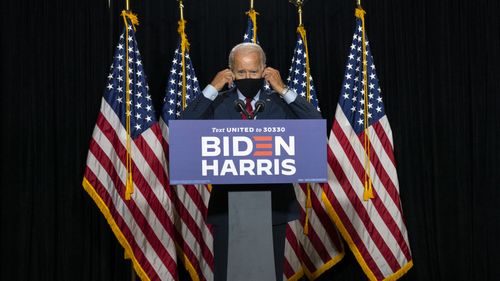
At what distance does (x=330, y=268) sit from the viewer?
14.1 ft

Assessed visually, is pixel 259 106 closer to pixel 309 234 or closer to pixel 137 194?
pixel 137 194

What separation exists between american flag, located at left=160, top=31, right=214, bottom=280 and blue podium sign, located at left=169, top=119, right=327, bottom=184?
1.93 meters

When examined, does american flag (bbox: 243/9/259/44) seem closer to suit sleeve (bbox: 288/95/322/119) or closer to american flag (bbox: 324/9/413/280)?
american flag (bbox: 324/9/413/280)

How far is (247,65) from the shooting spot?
7.97 ft

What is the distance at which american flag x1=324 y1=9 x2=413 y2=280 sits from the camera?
3.79m

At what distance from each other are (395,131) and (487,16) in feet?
3.50

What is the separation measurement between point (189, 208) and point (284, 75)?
45.2 inches

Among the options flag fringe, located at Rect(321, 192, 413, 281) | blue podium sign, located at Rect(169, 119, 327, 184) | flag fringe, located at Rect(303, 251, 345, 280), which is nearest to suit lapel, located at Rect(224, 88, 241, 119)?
blue podium sign, located at Rect(169, 119, 327, 184)

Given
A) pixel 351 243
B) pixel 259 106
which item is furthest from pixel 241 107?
pixel 351 243

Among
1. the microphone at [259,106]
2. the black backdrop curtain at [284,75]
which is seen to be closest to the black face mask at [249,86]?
the microphone at [259,106]

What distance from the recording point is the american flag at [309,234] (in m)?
3.96

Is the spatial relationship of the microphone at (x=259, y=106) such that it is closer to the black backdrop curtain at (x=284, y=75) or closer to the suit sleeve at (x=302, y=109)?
the suit sleeve at (x=302, y=109)

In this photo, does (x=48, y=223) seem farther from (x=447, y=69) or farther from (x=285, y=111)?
(x=447, y=69)

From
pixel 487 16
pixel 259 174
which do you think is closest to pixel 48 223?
pixel 259 174
